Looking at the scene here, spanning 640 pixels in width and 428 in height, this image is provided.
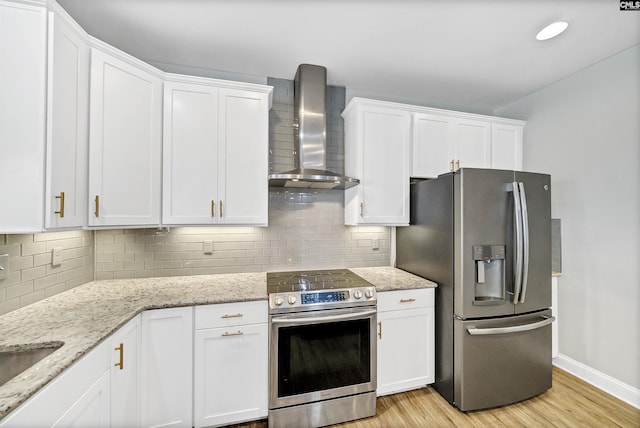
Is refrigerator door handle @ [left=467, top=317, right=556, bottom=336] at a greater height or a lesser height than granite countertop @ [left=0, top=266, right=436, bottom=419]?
lesser

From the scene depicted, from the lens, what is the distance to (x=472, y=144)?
2814 millimetres

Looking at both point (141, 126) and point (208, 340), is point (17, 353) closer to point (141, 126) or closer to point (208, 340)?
point (208, 340)

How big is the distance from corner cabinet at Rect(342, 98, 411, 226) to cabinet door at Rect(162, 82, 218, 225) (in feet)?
3.91

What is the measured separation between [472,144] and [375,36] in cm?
151

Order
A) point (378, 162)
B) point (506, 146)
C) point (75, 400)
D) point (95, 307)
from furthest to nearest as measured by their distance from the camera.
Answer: point (506, 146) < point (378, 162) < point (95, 307) < point (75, 400)

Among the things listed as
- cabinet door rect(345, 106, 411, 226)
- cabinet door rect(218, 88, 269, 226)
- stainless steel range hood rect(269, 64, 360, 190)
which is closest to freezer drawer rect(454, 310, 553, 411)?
cabinet door rect(345, 106, 411, 226)

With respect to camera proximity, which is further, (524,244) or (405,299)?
(405,299)

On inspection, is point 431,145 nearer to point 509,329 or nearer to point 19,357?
point 509,329

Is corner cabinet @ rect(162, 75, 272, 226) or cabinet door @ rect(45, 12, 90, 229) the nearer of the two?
cabinet door @ rect(45, 12, 90, 229)

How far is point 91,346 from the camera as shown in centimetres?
116

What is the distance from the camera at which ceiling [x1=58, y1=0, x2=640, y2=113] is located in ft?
5.71

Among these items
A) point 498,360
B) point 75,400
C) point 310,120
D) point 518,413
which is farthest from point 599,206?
point 75,400

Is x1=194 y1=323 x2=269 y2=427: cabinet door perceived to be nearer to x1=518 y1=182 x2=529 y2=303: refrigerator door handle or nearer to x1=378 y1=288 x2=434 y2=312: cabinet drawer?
x1=378 y1=288 x2=434 y2=312: cabinet drawer

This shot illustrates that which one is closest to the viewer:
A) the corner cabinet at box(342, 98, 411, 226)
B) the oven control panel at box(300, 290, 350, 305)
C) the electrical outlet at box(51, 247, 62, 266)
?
the electrical outlet at box(51, 247, 62, 266)
